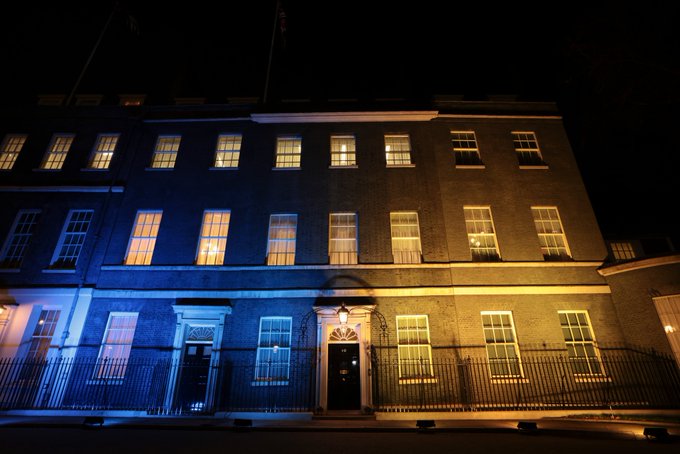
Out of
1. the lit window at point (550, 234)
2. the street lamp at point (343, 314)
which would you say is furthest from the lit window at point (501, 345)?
the street lamp at point (343, 314)

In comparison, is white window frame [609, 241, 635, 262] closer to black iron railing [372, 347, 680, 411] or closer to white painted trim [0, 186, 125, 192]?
black iron railing [372, 347, 680, 411]

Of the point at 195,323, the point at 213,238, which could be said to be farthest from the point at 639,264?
the point at 195,323

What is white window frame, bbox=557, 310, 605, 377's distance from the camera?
1281cm

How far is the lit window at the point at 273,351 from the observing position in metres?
12.8

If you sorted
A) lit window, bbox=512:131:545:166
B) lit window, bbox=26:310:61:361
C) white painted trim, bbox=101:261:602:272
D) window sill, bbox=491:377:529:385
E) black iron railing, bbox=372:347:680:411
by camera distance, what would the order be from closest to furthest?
black iron railing, bbox=372:347:680:411
window sill, bbox=491:377:529:385
lit window, bbox=26:310:61:361
white painted trim, bbox=101:261:602:272
lit window, bbox=512:131:545:166

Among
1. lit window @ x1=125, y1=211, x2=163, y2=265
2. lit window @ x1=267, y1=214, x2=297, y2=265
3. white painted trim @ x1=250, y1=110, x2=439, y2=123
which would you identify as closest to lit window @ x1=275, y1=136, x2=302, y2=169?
white painted trim @ x1=250, y1=110, x2=439, y2=123

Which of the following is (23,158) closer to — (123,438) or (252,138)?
(252,138)

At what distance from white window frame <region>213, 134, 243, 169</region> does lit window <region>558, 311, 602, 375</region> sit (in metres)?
16.5

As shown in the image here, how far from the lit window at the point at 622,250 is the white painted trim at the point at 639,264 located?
668cm

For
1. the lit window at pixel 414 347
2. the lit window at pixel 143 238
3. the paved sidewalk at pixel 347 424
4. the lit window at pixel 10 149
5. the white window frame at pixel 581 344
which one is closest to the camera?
the paved sidewalk at pixel 347 424

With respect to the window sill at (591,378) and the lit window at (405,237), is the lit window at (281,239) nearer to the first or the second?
the lit window at (405,237)

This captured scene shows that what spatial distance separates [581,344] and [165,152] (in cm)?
2112

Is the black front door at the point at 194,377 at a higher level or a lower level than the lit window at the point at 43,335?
lower

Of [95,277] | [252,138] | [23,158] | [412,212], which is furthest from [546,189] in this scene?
[23,158]
